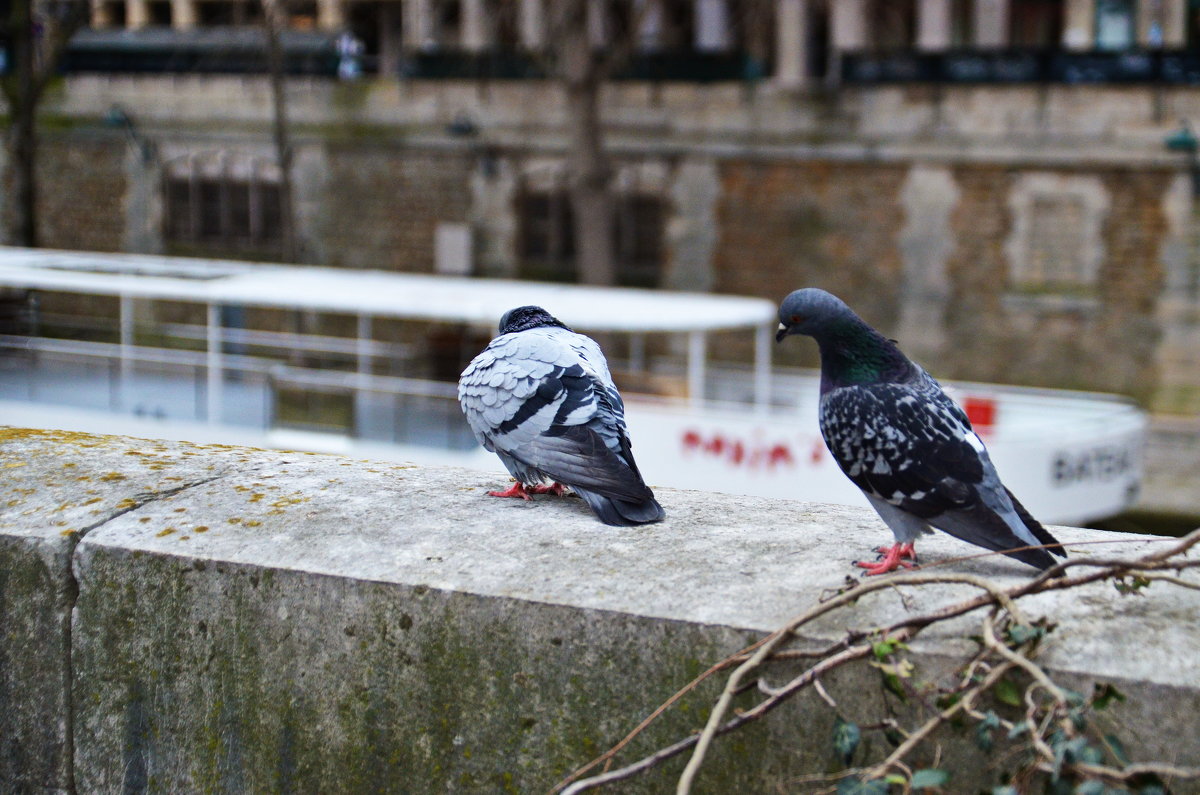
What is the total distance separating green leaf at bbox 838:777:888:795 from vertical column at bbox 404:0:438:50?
2347 centimetres

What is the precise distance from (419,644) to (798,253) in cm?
1866

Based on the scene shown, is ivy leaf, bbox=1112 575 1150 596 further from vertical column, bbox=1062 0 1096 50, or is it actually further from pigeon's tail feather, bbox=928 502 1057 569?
vertical column, bbox=1062 0 1096 50

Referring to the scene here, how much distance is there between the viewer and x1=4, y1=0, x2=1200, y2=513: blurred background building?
19.1m

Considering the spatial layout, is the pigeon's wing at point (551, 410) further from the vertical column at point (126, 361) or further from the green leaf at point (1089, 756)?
the vertical column at point (126, 361)

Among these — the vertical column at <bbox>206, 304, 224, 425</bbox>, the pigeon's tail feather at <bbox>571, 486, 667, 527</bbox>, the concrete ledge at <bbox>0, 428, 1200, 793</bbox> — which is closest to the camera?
the concrete ledge at <bbox>0, 428, 1200, 793</bbox>

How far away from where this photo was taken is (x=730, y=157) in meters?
21.1

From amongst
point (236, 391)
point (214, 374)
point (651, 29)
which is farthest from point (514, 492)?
point (651, 29)

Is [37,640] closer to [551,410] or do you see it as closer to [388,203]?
[551,410]

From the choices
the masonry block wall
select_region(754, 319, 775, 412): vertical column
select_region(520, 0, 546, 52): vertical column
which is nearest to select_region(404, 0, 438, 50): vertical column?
select_region(520, 0, 546, 52): vertical column

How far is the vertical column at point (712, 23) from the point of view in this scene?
80.9 feet

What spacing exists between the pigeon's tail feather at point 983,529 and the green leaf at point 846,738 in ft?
1.77

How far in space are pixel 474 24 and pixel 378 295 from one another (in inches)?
492

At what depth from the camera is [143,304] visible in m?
21.8

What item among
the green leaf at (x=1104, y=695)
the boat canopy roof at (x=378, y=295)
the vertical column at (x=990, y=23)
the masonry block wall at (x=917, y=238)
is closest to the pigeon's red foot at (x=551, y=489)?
the green leaf at (x=1104, y=695)
